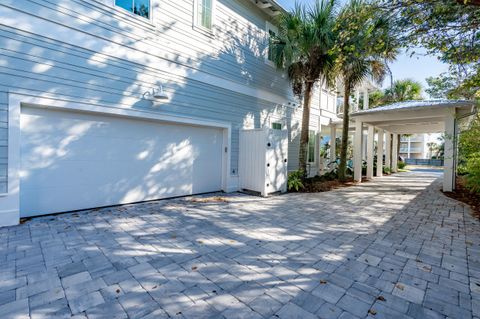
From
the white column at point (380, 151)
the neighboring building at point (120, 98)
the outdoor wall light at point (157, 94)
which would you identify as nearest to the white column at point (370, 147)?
the white column at point (380, 151)

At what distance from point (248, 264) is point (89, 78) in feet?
15.6

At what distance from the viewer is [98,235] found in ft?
12.7

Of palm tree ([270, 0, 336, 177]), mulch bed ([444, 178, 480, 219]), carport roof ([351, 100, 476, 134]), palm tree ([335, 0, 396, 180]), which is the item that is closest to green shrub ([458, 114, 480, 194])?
mulch bed ([444, 178, 480, 219])

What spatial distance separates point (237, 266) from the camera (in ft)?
9.79

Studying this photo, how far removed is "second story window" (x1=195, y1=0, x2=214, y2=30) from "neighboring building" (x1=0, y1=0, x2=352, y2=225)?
28 millimetres

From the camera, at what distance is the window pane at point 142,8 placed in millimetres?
5656

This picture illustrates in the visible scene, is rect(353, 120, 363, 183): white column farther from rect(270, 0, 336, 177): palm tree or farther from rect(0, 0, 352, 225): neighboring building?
rect(0, 0, 352, 225): neighboring building

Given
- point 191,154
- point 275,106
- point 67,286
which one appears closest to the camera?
point 67,286

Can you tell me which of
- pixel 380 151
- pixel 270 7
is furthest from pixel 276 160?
pixel 380 151

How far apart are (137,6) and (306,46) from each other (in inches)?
196

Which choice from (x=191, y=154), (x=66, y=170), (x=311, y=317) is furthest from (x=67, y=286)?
(x=191, y=154)

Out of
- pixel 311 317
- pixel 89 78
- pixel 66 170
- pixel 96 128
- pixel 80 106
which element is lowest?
pixel 311 317

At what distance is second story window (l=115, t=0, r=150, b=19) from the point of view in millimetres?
5403

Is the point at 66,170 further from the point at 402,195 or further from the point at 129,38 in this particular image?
the point at 402,195
